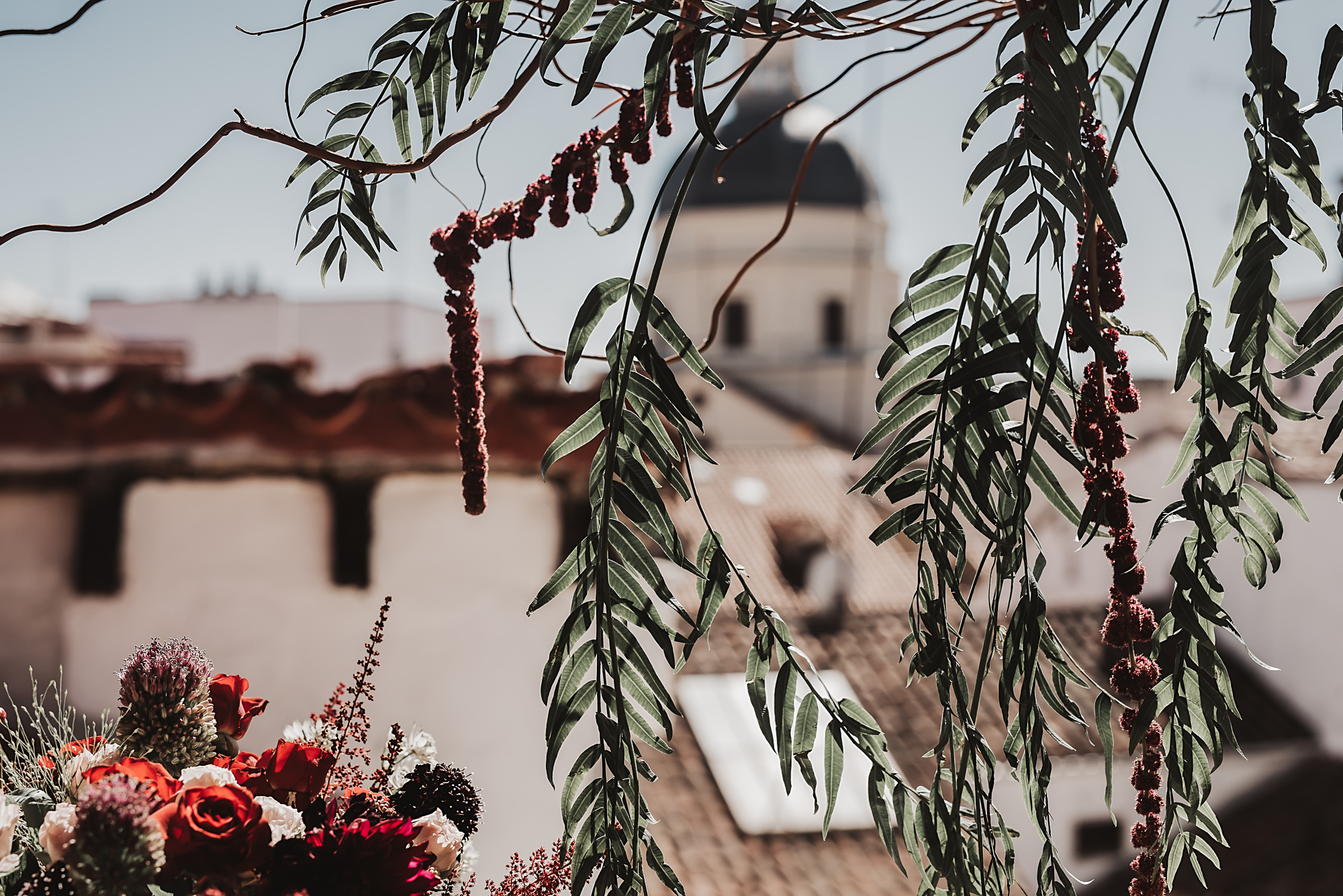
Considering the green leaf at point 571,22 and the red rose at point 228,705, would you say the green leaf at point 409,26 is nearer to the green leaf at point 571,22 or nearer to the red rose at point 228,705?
the green leaf at point 571,22

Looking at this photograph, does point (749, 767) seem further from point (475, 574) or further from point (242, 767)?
point (242, 767)

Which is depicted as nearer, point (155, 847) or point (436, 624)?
point (155, 847)

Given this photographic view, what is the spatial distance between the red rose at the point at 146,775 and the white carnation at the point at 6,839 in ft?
0.15

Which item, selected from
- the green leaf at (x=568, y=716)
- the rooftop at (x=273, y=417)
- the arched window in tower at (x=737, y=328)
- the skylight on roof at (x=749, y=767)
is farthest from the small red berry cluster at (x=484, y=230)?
the arched window in tower at (x=737, y=328)

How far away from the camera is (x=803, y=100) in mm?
637

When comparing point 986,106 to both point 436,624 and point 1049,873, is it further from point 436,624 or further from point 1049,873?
point 436,624

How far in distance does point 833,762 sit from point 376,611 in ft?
5.38

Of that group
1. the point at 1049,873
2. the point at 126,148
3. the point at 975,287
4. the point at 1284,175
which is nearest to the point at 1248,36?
the point at 1284,175

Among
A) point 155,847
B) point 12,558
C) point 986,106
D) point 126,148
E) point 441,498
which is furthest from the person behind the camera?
point 441,498

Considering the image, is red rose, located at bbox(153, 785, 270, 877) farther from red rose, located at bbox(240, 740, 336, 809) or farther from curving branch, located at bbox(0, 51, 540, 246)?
curving branch, located at bbox(0, 51, 540, 246)

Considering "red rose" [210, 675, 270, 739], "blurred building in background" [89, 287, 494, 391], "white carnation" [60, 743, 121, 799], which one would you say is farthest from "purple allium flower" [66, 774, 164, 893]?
"blurred building in background" [89, 287, 494, 391]

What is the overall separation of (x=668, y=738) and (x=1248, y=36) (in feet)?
1.52

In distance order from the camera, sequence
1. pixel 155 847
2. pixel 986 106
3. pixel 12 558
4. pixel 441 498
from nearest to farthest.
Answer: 1. pixel 986 106
2. pixel 155 847
3. pixel 12 558
4. pixel 441 498

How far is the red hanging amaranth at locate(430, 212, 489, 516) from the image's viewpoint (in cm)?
55
